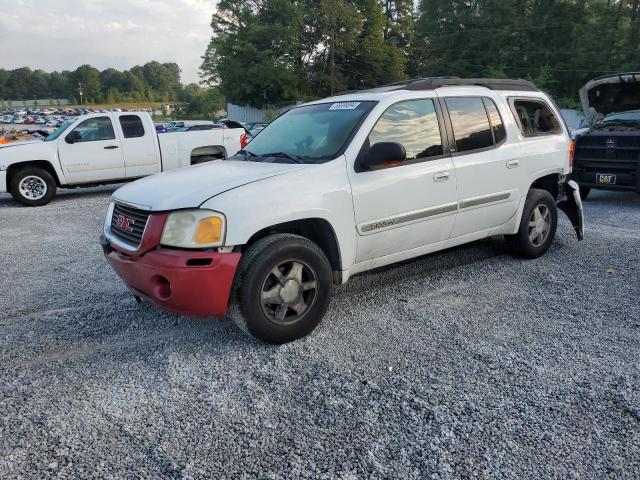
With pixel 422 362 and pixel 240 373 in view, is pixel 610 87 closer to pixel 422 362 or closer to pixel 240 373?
pixel 422 362

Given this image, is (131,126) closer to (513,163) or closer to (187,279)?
(513,163)

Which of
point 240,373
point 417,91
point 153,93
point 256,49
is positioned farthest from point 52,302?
point 153,93

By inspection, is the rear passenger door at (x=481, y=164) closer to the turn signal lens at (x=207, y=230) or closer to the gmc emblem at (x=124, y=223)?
the turn signal lens at (x=207, y=230)

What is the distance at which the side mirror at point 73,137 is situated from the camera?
10512 millimetres

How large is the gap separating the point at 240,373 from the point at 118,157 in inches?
348

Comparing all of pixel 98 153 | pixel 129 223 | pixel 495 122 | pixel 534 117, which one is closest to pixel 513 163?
pixel 495 122

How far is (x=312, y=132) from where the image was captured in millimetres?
4395

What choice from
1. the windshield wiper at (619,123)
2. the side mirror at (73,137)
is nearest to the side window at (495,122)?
the windshield wiper at (619,123)

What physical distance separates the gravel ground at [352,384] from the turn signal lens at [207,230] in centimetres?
84

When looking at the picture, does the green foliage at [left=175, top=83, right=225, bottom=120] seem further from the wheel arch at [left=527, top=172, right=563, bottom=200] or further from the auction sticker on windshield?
the auction sticker on windshield

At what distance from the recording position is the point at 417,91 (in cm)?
448

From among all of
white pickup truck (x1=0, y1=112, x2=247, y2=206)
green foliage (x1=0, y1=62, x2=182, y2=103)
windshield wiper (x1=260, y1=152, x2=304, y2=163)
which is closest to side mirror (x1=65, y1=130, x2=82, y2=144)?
white pickup truck (x1=0, y1=112, x2=247, y2=206)

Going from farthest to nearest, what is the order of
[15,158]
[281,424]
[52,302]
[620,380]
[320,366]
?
1. [15,158]
2. [52,302]
3. [320,366]
4. [620,380]
5. [281,424]

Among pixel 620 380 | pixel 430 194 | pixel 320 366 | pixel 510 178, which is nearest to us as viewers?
pixel 620 380
